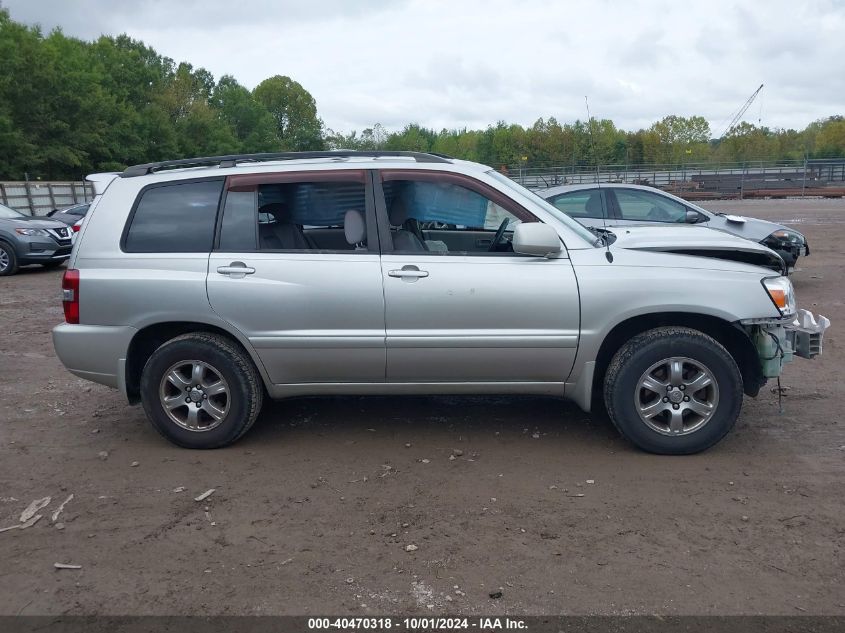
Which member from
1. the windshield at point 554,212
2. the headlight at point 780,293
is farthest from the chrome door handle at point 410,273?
the headlight at point 780,293

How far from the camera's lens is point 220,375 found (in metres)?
5.13

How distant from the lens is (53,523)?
4.22m

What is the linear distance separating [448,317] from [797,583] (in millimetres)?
2406

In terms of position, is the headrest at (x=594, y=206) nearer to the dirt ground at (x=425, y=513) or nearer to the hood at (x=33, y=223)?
the dirt ground at (x=425, y=513)

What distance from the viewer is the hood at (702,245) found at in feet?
17.0

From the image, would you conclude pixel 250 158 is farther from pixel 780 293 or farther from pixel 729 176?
pixel 729 176

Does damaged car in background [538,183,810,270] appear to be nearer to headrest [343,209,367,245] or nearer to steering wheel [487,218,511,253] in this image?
steering wheel [487,218,511,253]

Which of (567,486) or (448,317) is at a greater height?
(448,317)

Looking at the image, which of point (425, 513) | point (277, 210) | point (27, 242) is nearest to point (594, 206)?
point (277, 210)

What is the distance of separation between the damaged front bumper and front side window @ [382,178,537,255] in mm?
1605

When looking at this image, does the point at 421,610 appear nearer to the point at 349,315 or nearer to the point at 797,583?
the point at 797,583

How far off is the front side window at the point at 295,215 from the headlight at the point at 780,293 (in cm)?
257

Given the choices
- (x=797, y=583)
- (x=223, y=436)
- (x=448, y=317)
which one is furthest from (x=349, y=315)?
(x=797, y=583)

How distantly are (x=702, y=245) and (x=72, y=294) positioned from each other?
166 inches
